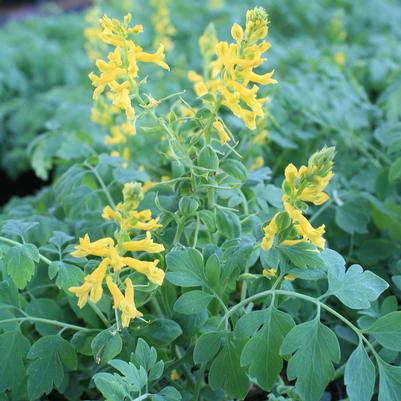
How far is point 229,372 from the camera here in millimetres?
1012

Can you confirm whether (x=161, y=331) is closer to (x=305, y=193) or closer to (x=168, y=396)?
(x=168, y=396)

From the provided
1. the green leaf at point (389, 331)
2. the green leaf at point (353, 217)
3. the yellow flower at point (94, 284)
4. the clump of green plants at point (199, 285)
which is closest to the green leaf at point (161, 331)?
the clump of green plants at point (199, 285)

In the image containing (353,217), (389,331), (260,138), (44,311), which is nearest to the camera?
(389,331)

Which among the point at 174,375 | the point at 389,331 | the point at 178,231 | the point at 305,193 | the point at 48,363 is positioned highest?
the point at 305,193

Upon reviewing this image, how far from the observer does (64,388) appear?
1.15 m

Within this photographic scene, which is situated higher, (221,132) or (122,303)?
(221,132)

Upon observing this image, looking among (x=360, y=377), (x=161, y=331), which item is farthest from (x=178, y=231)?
(x=360, y=377)

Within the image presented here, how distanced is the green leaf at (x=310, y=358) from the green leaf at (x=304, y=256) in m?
0.09

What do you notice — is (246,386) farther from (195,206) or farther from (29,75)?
(29,75)

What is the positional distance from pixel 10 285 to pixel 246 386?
49 centimetres

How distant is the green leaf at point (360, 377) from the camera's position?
3.08 feet

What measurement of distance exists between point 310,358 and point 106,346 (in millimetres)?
340

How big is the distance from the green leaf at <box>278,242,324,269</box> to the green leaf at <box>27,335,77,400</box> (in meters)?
0.45

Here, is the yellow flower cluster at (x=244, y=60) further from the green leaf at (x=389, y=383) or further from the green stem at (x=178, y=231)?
the green leaf at (x=389, y=383)
